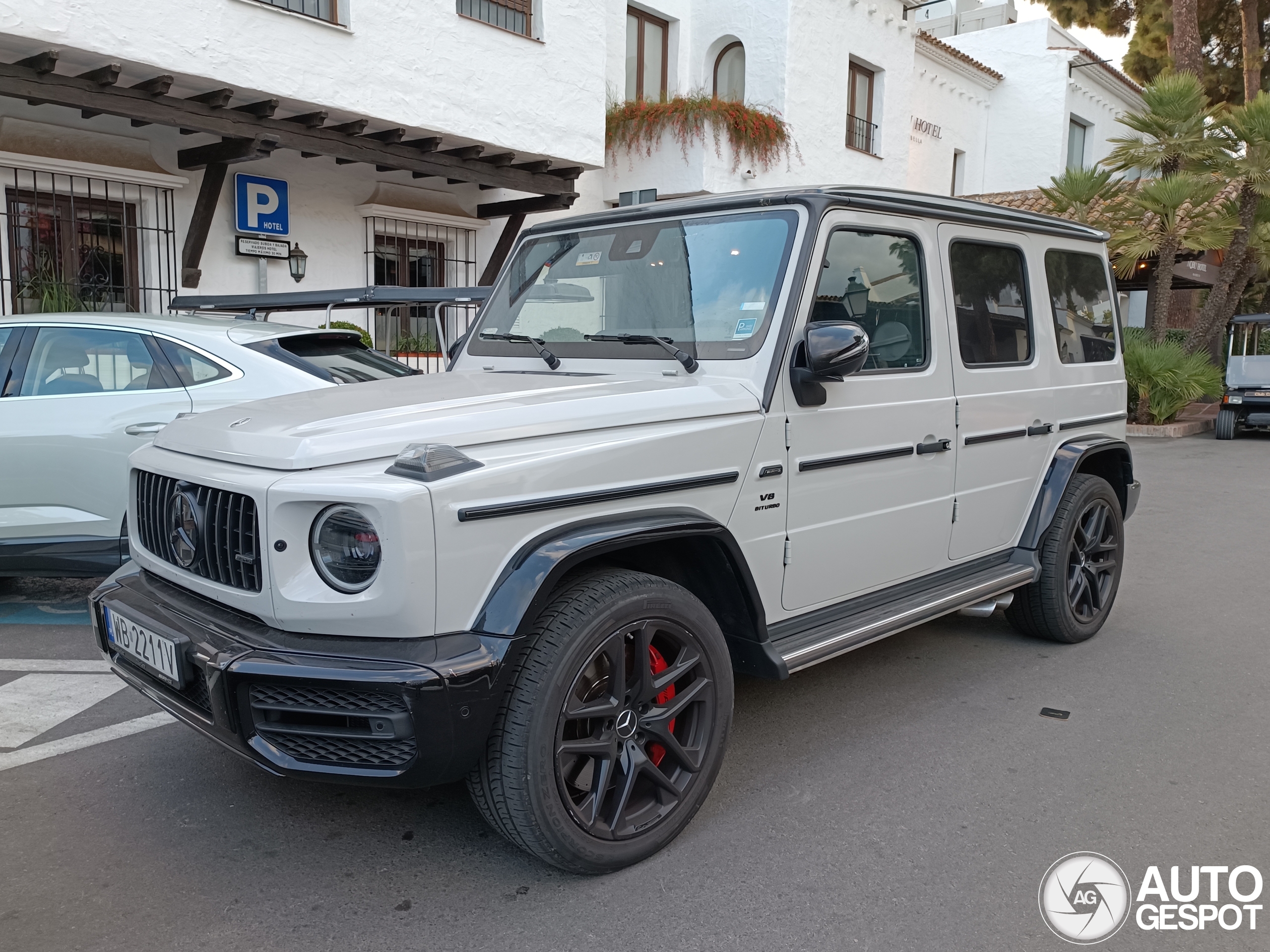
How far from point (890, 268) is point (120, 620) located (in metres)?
2.81

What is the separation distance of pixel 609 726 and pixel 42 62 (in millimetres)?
7835

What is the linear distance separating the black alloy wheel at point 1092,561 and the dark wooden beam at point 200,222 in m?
8.39

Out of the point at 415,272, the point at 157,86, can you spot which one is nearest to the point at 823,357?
the point at 157,86

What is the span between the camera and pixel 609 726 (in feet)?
9.04

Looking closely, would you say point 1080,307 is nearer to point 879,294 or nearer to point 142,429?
point 879,294

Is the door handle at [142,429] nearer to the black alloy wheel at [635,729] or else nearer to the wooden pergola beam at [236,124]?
the black alloy wheel at [635,729]

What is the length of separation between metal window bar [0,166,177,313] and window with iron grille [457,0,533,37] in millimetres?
3842

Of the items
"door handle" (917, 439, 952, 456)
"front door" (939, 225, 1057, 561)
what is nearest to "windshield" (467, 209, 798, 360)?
"door handle" (917, 439, 952, 456)

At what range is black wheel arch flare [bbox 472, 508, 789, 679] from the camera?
2486 millimetres

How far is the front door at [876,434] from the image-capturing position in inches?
132

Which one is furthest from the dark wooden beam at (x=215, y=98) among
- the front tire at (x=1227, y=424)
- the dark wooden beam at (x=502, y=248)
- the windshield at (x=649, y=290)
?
the front tire at (x=1227, y=424)

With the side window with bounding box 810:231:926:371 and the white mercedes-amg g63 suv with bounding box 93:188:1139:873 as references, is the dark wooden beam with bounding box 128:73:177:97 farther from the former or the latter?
the side window with bounding box 810:231:926:371

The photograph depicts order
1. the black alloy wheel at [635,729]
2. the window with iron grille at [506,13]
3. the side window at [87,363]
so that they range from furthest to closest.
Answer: the window with iron grille at [506,13] < the side window at [87,363] < the black alloy wheel at [635,729]

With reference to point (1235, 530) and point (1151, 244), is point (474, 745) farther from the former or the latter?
point (1151, 244)
